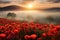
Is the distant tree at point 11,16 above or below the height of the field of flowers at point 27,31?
above

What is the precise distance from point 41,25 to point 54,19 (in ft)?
0.45

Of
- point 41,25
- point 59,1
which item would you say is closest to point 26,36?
point 41,25

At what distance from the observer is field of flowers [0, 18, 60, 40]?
1534mm

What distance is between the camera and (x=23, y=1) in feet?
5.96

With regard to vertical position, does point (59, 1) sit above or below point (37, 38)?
above

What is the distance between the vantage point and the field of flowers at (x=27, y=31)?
153 centimetres

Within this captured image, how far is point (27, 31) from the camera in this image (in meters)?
1.64

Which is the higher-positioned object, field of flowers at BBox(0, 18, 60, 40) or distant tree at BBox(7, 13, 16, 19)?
distant tree at BBox(7, 13, 16, 19)

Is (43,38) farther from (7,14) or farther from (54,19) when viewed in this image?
(7,14)

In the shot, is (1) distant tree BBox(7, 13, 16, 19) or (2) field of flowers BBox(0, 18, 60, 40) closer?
(2) field of flowers BBox(0, 18, 60, 40)

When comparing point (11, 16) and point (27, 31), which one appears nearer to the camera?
point (27, 31)

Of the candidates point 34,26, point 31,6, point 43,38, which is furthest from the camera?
point 31,6

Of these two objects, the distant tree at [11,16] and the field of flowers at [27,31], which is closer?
the field of flowers at [27,31]

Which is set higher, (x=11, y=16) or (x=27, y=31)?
(x=11, y=16)
